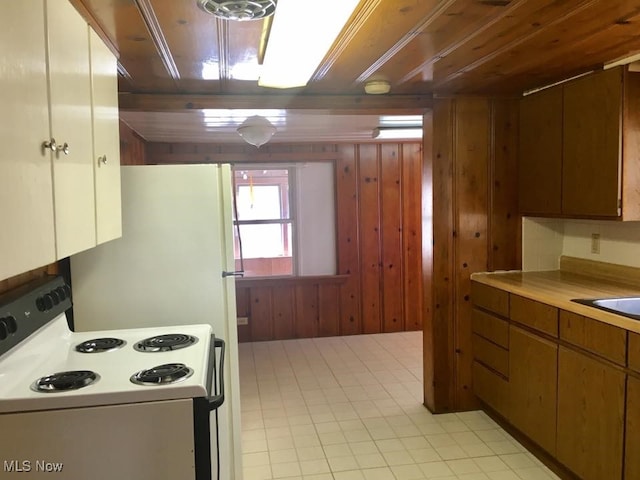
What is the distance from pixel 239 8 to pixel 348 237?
3906 millimetres

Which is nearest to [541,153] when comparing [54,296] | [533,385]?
[533,385]

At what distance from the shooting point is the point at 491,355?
3148 mm

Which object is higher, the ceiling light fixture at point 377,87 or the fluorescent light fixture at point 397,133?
the fluorescent light fixture at point 397,133

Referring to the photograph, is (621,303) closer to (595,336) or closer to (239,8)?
(595,336)

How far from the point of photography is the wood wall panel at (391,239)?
548 cm

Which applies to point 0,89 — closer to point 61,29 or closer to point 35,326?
point 61,29

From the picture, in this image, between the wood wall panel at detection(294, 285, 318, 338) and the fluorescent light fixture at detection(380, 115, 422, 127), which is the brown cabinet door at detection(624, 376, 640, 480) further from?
the wood wall panel at detection(294, 285, 318, 338)

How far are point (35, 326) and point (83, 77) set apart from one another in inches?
30.3

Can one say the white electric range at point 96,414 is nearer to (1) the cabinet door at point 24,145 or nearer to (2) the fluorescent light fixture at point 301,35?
(1) the cabinet door at point 24,145

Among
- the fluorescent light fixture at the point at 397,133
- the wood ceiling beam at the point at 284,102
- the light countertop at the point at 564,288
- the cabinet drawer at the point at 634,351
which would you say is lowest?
the cabinet drawer at the point at 634,351

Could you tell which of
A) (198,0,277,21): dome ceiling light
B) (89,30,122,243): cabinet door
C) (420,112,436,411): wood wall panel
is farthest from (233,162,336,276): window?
(198,0,277,21): dome ceiling light

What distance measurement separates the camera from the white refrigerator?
7.51ft

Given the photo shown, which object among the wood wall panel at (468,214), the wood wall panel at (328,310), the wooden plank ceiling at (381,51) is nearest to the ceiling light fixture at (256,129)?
the wooden plank ceiling at (381,51)

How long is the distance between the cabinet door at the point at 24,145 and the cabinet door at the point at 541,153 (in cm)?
265
